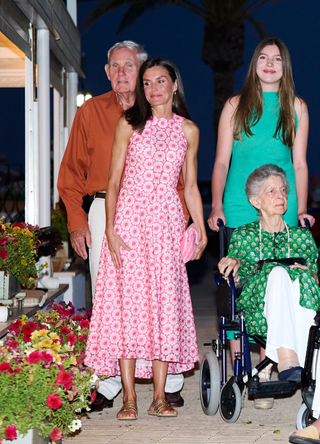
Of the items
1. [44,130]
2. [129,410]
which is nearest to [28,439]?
[129,410]

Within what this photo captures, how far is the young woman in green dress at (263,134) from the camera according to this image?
405 centimetres

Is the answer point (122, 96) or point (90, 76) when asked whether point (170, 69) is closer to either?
point (122, 96)

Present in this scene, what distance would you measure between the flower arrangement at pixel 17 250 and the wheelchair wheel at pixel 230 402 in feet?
5.56

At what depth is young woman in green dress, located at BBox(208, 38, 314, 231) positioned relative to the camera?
405 centimetres

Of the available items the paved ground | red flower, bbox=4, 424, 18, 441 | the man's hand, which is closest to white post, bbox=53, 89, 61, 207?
the man's hand

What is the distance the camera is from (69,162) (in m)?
4.12

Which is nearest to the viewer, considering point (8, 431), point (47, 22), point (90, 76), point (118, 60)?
point (8, 431)

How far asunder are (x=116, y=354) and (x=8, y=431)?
108cm

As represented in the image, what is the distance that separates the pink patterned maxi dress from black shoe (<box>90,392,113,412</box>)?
27 centimetres

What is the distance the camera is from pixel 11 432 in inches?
103

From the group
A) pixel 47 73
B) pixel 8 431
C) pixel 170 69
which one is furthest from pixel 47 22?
→ pixel 8 431

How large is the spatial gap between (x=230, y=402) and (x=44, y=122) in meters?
3.38

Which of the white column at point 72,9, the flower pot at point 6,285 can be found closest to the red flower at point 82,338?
the flower pot at point 6,285

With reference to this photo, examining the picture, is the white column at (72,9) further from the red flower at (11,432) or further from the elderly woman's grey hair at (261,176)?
the red flower at (11,432)
